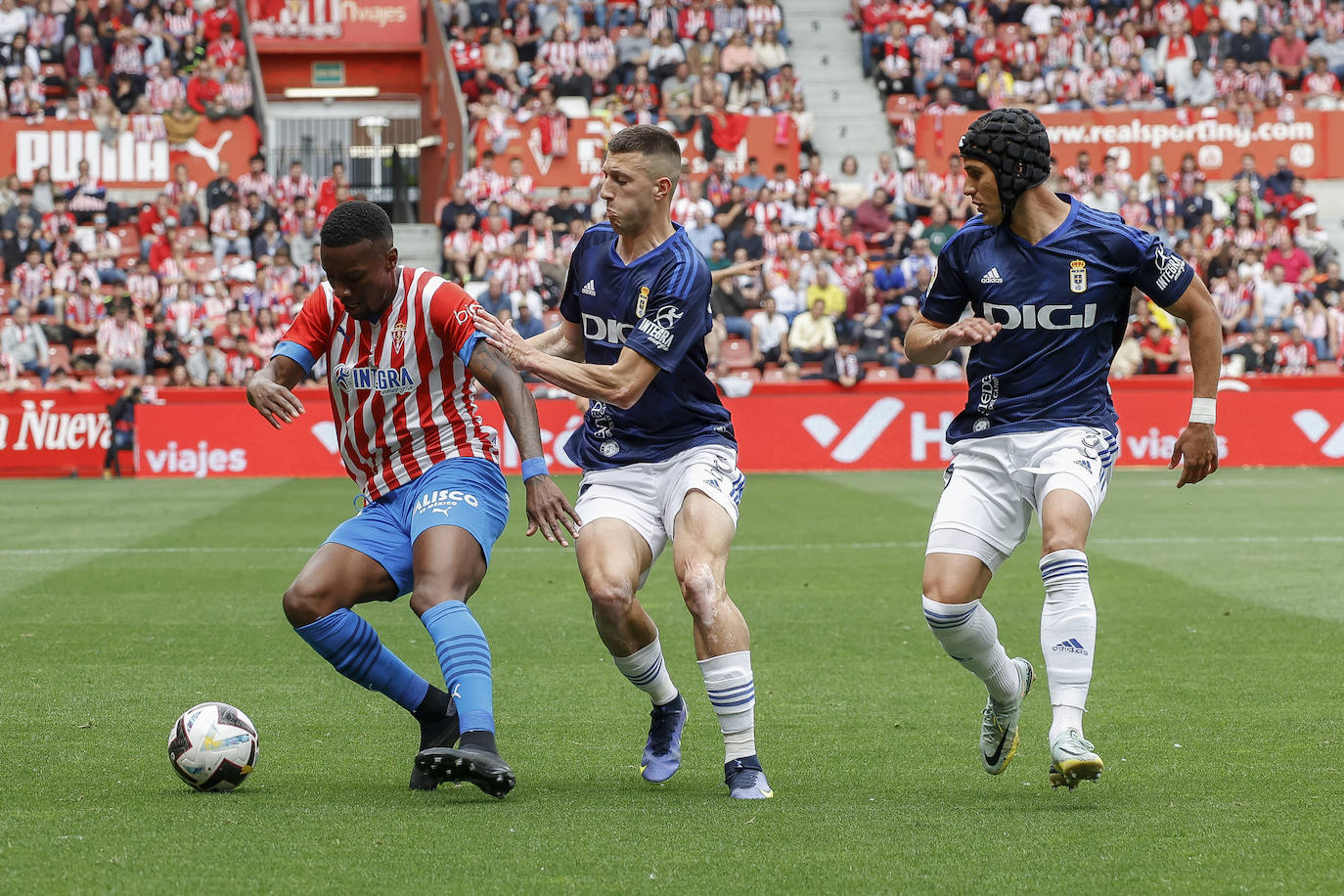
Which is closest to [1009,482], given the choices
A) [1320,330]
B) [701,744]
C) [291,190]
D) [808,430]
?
[701,744]

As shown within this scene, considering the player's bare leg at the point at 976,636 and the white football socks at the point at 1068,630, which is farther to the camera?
the player's bare leg at the point at 976,636

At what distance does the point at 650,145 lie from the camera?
18.9 feet

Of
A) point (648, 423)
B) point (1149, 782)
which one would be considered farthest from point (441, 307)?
point (1149, 782)

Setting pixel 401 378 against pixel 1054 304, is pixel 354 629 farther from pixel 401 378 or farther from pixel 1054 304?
pixel 1054 304

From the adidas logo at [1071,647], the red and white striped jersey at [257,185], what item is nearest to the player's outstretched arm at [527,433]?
the adidas logo at [1071,647]

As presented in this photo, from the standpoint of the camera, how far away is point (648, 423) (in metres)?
5.93

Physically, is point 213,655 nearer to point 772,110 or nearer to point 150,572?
point 150,572

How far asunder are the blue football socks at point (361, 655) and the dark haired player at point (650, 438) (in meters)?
0.72

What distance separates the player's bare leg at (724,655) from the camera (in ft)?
17.7

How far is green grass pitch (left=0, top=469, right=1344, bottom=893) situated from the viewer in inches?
172

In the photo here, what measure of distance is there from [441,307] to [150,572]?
7.10 m

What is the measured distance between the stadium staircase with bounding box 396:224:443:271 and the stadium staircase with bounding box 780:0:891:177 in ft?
24.9

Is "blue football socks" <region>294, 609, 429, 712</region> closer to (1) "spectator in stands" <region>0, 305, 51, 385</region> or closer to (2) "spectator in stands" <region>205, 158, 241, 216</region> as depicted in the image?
(1) "spectator in stands" <region>0, 305, 51, 385</region>

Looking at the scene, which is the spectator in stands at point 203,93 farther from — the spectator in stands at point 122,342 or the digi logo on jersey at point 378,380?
the digi logo on jersey at point 378,380
